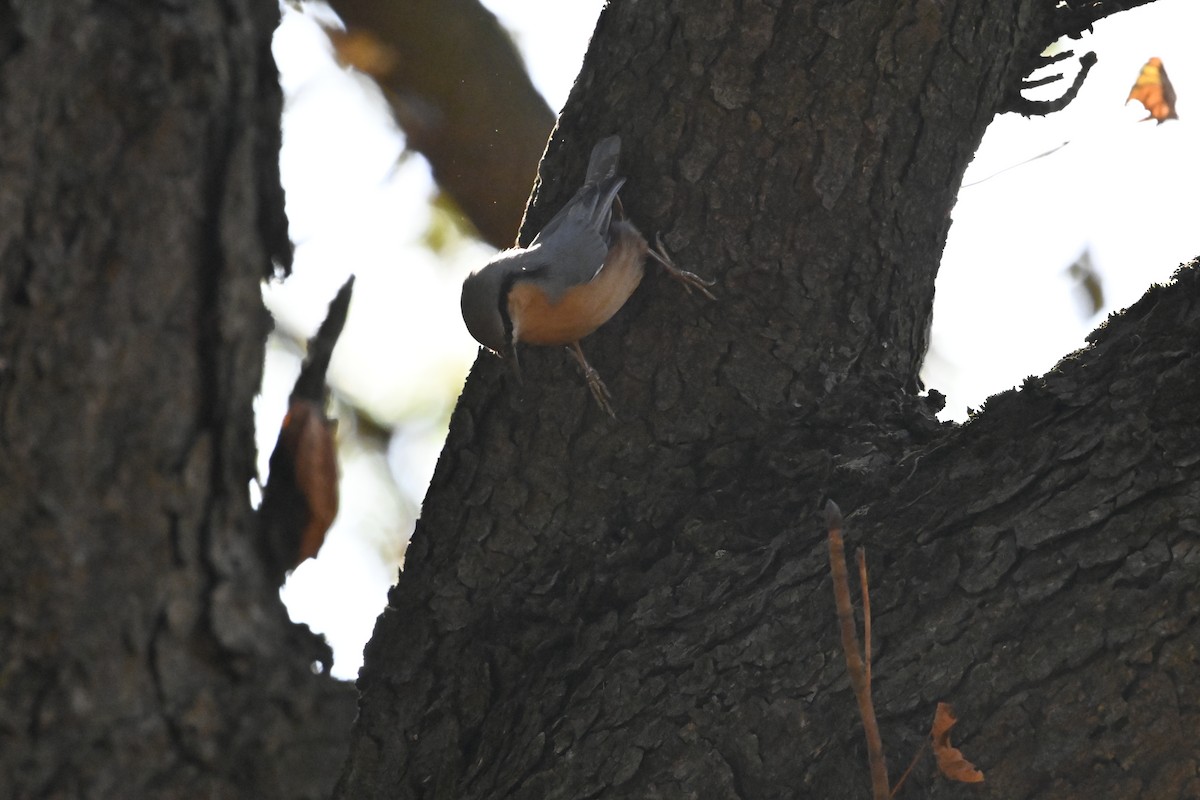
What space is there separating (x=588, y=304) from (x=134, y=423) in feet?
5.87

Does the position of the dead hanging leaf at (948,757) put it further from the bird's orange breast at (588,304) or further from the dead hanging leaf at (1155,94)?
the dead hanging leaf at (1155,94)

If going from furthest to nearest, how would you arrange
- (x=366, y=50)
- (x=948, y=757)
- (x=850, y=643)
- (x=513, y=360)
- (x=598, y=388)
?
(x=366, y=50)
(x=513, y=360)
(x=598, y=388)
(x=948, y=757)
(x=850, y=643)

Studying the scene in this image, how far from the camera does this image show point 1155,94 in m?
3.22

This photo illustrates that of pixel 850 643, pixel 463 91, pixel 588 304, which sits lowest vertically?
pixel 850 643

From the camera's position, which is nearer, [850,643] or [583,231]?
[850,643]

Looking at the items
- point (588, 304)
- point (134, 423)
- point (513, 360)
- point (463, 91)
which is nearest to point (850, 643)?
point (134, 423)

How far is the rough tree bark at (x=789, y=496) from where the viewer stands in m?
1.86

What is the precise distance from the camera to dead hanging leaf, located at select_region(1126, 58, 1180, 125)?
3.18m

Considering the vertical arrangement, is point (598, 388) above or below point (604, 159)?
below

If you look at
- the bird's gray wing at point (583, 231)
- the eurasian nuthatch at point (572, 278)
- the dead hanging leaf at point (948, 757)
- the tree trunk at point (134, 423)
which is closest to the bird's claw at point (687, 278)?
the eurasian nuthatch at point (572, 278)

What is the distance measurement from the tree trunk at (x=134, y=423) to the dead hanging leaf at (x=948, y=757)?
1014mm

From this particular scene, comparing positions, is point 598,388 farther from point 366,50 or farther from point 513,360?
point 366,50

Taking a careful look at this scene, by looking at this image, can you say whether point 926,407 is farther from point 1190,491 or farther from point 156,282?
point 156,282

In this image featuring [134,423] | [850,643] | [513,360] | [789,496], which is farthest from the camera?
[513,360]
